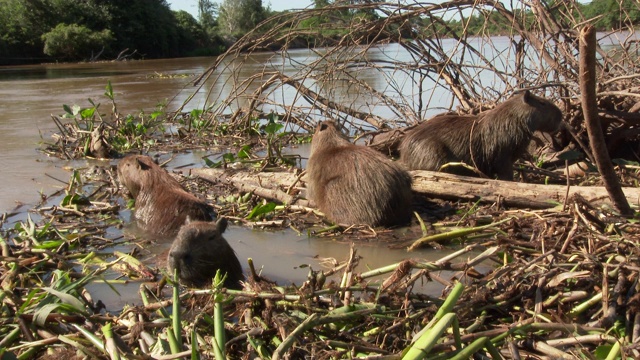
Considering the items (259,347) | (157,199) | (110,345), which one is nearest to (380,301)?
(259,347)

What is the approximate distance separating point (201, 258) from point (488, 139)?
3.01m

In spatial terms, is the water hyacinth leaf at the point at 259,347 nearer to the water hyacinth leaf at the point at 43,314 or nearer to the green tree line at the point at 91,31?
the water hyacinth leaf at the point at 43,314

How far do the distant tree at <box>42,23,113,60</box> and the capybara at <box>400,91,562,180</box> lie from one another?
35.6 metres

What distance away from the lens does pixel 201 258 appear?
3697 millimetres

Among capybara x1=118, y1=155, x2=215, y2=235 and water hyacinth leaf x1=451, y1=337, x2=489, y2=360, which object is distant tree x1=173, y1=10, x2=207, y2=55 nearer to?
capybara x1=118, y1=155, x2=215, y2=235

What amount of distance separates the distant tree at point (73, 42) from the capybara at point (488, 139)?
35.6 meters

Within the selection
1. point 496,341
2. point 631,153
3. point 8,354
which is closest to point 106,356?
point 8,354

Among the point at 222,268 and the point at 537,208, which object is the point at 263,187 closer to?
the point at 222,268

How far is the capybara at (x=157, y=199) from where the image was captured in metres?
4.77

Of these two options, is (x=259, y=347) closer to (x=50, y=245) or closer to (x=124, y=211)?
(x=50, y=245)

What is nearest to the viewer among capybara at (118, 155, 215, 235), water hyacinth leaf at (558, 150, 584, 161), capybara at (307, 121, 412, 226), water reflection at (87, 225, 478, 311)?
water reflection at (87, 225, 478, 311)

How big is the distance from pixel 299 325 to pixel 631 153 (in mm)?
4756

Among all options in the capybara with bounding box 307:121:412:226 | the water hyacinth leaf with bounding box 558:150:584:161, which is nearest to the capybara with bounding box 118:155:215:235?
the capybara with bounding box 307:121:412:226

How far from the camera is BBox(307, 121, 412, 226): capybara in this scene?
458cm
